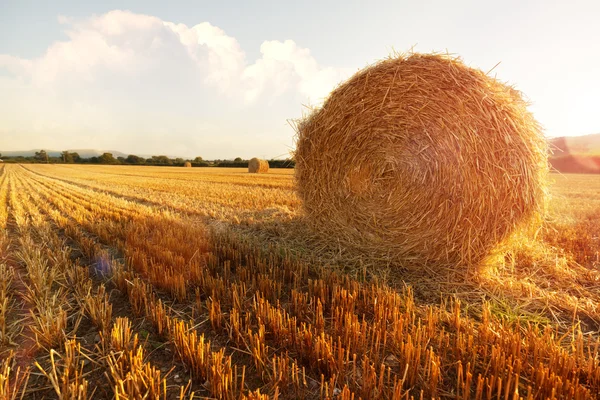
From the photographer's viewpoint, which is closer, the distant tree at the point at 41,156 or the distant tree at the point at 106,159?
the distant tree at the point at 106,159

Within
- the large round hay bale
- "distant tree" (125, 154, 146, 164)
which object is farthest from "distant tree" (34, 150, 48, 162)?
the large round hay bale

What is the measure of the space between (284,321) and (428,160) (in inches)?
104

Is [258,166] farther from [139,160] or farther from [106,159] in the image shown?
[106,159]

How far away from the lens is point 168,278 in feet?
10.2

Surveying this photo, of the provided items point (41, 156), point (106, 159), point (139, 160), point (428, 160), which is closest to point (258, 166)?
point (428, 160)

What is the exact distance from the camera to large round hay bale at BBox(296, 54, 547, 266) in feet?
11.5

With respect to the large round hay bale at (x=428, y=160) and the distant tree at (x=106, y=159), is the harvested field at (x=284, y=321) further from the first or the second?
the distant tree at (x=106, y=159)

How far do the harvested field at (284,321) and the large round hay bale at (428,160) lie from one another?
0.37m

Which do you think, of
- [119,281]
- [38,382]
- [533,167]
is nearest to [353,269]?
[533,167]

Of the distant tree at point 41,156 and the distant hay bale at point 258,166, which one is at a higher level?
the distant tree at point 41,156

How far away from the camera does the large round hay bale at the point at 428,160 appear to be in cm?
350

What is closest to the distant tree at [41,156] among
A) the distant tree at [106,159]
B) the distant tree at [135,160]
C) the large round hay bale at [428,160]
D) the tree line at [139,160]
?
the tree line at [139,160]

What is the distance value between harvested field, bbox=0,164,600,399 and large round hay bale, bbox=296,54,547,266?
368 mm

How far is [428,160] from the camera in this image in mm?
3838
